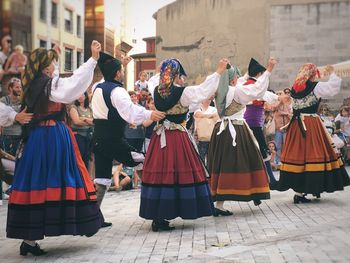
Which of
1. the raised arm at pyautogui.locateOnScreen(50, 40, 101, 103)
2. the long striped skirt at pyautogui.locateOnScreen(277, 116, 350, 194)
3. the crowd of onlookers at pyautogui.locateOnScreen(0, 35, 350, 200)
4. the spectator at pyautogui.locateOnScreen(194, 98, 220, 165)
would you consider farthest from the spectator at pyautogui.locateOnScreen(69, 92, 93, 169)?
the raised arm at pyautogui.locateOnScreen(50, 40, 101, 103)

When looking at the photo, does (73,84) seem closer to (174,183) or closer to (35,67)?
(35,67)

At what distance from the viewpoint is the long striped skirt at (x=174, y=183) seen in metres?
5.85

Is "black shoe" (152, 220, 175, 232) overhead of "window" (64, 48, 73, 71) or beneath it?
beneath

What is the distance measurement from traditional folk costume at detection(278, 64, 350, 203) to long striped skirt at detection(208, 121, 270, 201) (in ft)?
3.15

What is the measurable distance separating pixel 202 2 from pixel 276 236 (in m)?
21.9

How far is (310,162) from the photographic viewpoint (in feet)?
25.2

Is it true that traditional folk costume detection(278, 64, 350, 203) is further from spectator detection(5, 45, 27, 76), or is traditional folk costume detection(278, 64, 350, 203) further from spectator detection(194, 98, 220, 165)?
spectator detection(5, 45, 27, 76)

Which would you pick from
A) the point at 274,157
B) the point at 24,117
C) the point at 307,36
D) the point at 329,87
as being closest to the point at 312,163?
the point at 329,87

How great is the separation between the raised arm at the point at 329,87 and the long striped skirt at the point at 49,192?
13.3 feet

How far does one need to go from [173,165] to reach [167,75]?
99 centimetres

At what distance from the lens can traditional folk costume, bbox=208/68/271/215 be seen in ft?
22.5

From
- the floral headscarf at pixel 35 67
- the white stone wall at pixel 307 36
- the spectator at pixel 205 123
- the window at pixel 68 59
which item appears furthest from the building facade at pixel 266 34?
the window at pixel 68 59

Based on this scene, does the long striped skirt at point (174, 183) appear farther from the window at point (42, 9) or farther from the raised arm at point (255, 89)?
A: the window at point (42, 9)

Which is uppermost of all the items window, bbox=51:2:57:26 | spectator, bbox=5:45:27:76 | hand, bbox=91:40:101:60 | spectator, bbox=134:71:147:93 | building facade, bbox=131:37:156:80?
building facade, bbox=131:37:156:80
